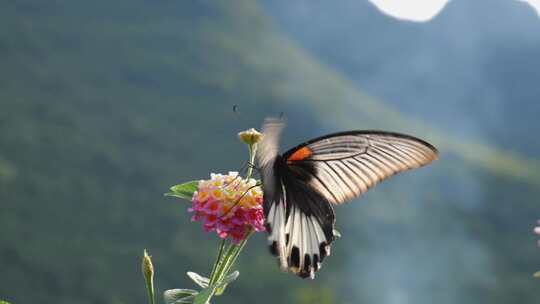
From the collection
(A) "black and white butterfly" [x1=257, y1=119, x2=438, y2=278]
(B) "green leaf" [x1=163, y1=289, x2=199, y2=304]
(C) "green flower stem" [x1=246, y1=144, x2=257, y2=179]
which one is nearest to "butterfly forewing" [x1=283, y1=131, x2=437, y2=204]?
(A) "black and white butterfly" [x1=257, y1=119, x2=438, y2=278]

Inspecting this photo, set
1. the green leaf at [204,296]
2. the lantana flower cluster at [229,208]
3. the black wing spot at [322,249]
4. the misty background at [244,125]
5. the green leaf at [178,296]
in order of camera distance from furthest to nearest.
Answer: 1. the misty background at [244,125]
2. the black wing spot at [322,249]
3. the lantana flower cluster at [229,208]
4. the green leaf at [178,296]
5. the green leaf at [204,296]

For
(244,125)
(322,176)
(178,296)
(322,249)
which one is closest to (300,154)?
(322,176)

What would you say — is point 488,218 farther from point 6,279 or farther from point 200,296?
point 200,296

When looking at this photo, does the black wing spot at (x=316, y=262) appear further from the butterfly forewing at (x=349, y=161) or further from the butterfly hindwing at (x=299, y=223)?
the butterfly forewing at (x=349, y=161)

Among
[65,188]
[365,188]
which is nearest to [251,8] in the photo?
[65,188]

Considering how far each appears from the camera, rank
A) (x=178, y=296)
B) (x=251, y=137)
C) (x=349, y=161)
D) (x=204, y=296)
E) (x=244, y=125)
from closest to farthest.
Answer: (x=204, y=296)
(x=178, y=296)
(x=251, y=137)
(x=349, y=161)
(x=244, y=125)

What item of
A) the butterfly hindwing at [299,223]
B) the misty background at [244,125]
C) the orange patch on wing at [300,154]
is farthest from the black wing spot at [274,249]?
the misty background at [244,125]

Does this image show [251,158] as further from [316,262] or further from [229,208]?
[316,262]

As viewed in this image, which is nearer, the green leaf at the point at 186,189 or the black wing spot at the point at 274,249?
the black wing spot at the point at 274,249
